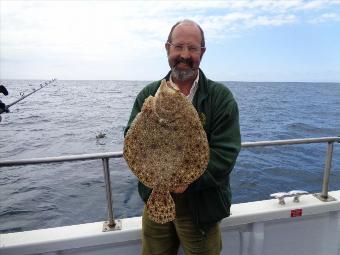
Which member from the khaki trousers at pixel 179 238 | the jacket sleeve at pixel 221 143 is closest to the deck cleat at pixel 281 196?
the khaki trousers at pixel 179 238

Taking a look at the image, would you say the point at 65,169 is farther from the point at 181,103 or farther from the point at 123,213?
the point at 181,103

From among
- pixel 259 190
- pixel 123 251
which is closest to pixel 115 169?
pixel 259 190

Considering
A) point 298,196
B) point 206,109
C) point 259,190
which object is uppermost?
point 206,109

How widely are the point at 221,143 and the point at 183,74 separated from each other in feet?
1.64

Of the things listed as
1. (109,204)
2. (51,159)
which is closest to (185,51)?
(51,159)

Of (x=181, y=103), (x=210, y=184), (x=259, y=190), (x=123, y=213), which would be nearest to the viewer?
(x=181, y=103)

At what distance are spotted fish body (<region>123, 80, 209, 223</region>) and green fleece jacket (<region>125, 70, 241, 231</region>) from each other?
0.19m

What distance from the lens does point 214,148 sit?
205cm

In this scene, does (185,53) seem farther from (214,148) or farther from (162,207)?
(162,207)

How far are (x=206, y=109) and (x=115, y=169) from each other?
9730 millimetres

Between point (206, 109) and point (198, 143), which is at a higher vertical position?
point (206, 109)

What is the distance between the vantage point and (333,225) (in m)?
3.46

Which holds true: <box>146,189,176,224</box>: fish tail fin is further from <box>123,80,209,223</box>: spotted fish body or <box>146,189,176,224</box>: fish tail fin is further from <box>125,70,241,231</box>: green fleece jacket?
<box>125,70,241,231</box>: green fleece jacket

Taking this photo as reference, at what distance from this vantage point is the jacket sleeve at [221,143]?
2020 mm
